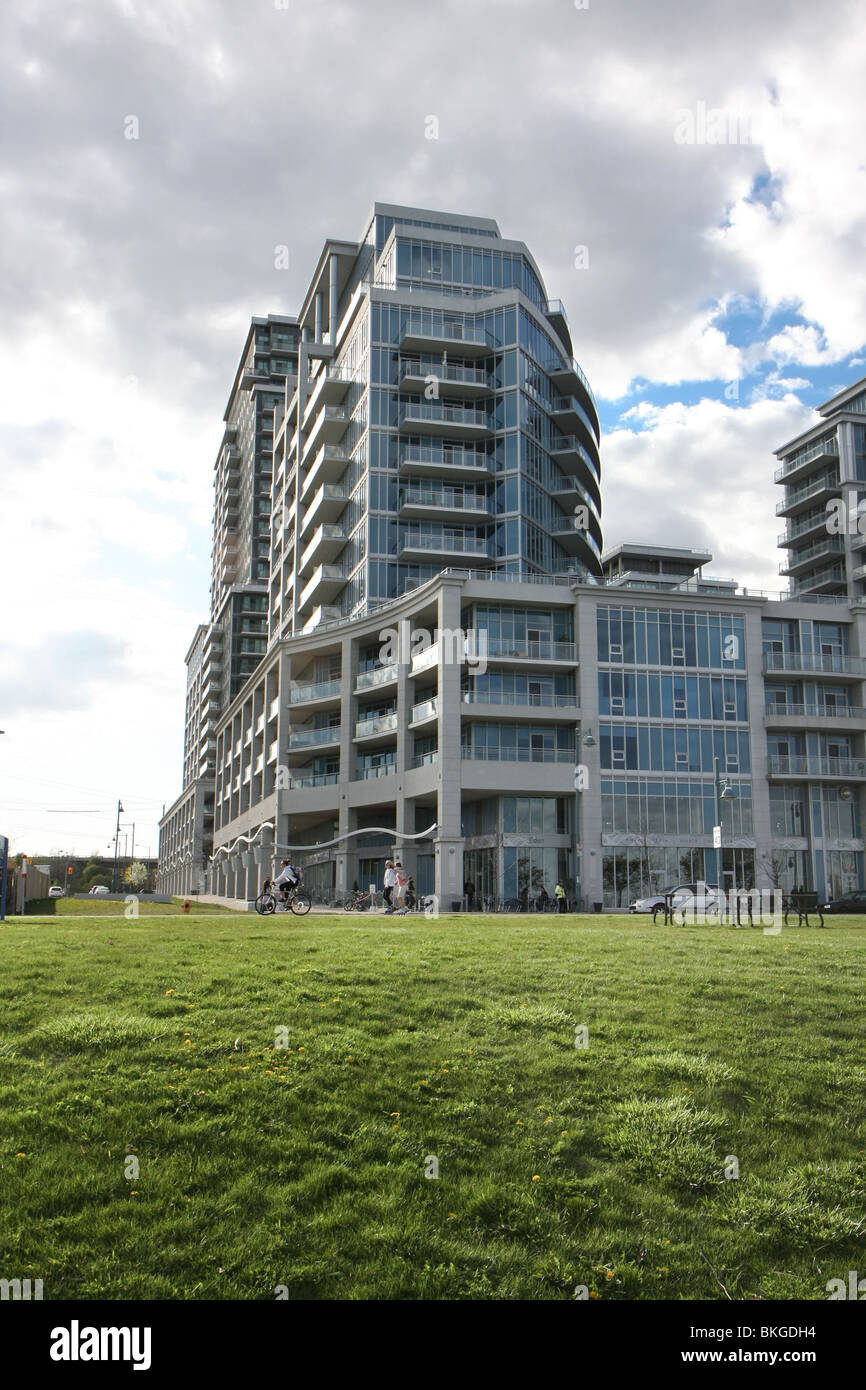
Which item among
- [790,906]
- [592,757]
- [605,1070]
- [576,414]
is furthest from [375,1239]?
[576,414]

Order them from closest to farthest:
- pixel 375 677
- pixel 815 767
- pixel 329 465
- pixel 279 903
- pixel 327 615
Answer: pixel 279 903, pixel 815 767, pixel 375 677, pixel 327 615, pixel 329 465

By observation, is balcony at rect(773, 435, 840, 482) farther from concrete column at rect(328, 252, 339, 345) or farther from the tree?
the tree

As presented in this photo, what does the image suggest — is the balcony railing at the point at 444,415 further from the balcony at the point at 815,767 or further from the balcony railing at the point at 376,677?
the balcony at the point at 815,767

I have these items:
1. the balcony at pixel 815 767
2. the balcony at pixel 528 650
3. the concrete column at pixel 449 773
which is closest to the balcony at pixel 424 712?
the concrete column at pixel 449 773

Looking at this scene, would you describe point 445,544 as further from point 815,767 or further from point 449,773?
point 815,767

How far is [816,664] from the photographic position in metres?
64.9


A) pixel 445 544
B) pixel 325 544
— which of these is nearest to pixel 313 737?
pixel 445 544

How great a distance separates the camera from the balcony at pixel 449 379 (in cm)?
6994

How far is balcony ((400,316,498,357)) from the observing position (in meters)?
69.9

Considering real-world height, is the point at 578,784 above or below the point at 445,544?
below

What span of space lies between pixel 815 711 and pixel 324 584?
1293 inches

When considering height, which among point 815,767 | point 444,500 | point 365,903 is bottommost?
point 365,903
